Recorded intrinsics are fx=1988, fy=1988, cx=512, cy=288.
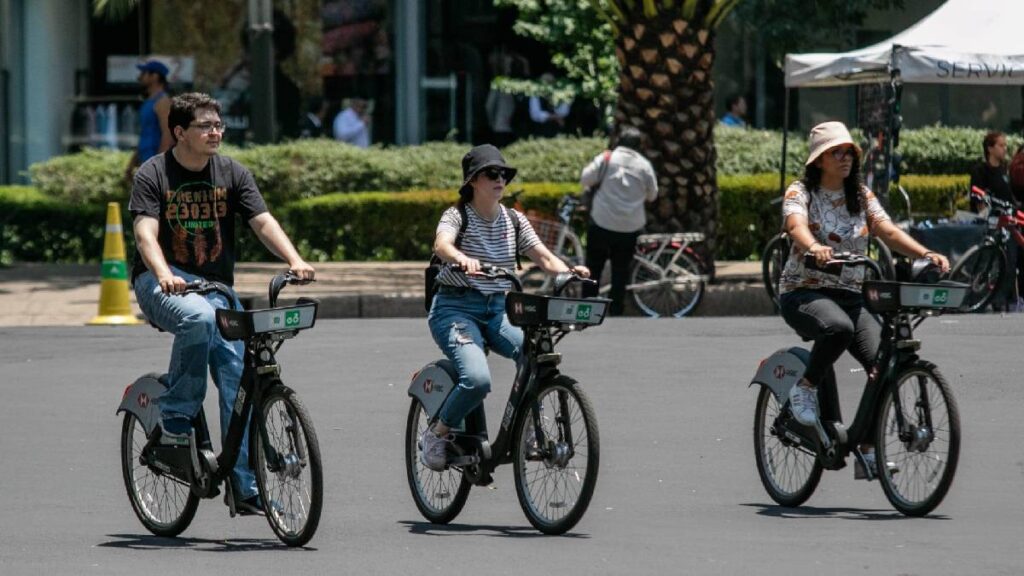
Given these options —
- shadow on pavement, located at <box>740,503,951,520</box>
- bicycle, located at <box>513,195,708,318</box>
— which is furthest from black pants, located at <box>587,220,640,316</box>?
shadow on pavement, located at <box>740,503,951,520</box>

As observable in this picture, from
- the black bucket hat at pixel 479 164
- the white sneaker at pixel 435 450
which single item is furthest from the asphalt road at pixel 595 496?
the black bucket hat at pixel 479 164

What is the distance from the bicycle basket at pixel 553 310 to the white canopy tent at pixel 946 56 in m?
10.4

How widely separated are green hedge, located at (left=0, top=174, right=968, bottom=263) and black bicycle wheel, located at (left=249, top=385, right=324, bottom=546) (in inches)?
542

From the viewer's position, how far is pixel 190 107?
7293 millimetres

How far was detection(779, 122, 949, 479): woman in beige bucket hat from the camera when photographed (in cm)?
775

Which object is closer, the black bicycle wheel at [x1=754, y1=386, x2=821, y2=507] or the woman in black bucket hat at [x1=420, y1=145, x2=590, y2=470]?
the woman in black bucket hat at [x1=420, y1=145, x2=590, y2=470]

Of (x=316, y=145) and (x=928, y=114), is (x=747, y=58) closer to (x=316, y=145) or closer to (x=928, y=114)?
(x=928, y=114)

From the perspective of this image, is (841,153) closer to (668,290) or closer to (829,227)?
(829,227)

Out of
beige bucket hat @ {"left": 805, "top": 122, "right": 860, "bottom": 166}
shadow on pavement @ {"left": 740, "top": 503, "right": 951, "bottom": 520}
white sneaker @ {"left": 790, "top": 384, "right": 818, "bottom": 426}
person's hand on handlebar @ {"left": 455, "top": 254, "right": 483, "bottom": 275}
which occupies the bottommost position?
shadow on pavement @ {"left": 740, "top": 503, "right": 951, "bottom": 520}

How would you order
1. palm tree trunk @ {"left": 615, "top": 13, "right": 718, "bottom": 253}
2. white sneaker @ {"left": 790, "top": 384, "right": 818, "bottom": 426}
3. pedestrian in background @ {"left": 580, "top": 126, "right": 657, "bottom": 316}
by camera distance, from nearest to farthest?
white sneaker @ {"left": 790, "top": 384, "right": 818, "bottom": 426} → pedestrian in background @ {"left": 580, "top": 126, "right": 657, "bottom": 316} → palm tree trunk @ {"left": 615, "top": 13, "right": 718, "bottom": 253}

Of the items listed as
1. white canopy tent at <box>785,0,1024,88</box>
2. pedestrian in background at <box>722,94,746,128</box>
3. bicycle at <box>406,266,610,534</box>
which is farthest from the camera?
pedestrian in background at <box>722,94,746,128</box>

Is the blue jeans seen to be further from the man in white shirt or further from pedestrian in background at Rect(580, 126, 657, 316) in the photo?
the man in white shirt

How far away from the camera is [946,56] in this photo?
17.0 meters

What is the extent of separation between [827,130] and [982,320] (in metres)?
7.88
